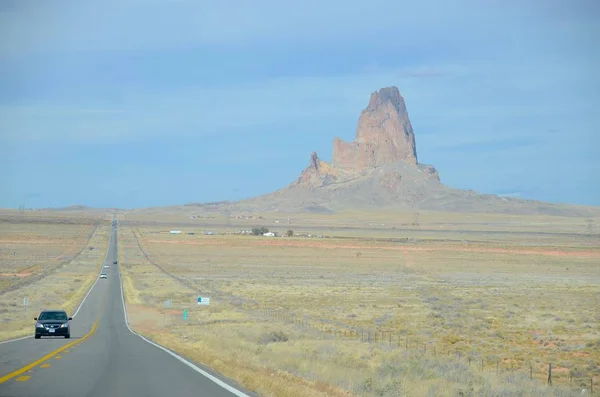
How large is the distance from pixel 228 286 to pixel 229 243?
67142mm

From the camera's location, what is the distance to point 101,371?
52.3 ft

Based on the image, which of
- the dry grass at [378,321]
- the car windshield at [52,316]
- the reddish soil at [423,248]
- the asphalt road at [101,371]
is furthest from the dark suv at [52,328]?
the reddish soil at [423,248]

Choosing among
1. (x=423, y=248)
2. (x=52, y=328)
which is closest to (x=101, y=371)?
(x=52, y=328)

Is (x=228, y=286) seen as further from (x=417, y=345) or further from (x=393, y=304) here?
(x=417, y=345)

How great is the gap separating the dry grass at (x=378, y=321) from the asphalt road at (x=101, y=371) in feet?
2.94

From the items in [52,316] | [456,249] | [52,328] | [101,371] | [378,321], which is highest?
[456,249]

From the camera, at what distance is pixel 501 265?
3430 inches

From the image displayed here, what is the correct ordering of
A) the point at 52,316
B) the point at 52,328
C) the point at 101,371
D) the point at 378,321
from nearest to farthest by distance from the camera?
the point at 101,371 < the point at 52,328 < the point at 52,316 < the point at 378,321

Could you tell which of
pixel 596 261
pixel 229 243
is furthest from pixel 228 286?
pixel 229 243

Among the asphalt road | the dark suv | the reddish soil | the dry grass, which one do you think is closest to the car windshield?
the dark suv

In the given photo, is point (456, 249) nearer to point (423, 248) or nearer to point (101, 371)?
point (423, 248)

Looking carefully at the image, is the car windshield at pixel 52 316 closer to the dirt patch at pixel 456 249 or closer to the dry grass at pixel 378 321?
the dry grass at pixel 378 321

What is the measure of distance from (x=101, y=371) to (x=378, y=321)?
2191 cm

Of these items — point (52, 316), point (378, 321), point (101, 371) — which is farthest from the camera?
point (378, 321)
